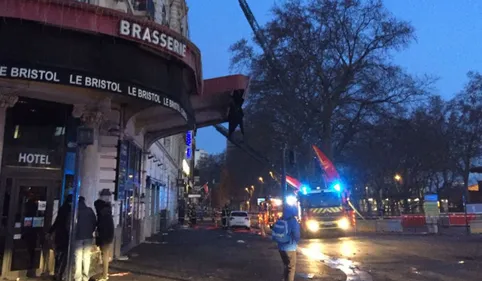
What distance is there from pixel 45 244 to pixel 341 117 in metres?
34.6

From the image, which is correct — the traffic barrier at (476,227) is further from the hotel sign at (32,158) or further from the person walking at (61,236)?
the person walking at (61,236)

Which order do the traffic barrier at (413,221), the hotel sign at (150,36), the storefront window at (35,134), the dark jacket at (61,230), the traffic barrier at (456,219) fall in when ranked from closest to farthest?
the hotel sign at (150,36) → the dark jacket at (61,230) → the storefront window at (35,134) → the traffic barrier at (413,221) → the traffic barrier at (456,219)

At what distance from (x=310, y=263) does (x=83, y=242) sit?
7227mm

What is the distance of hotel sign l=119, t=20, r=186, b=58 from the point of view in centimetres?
1034

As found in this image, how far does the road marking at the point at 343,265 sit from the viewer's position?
38.8 feet

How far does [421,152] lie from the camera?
166ft

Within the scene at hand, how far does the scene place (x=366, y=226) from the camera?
3331cm

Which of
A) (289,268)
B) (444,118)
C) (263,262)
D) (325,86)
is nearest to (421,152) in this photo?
(444,118)

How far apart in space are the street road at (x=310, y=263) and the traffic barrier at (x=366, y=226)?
1306 centimetres

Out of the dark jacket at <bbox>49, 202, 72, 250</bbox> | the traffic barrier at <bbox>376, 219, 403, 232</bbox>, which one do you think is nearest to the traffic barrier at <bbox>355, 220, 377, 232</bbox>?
the traffic barrier at <bbox>376, 219, 403, 232</bbox>

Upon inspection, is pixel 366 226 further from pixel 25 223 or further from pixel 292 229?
pixel 25 223

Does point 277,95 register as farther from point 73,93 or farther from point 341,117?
point 73,93

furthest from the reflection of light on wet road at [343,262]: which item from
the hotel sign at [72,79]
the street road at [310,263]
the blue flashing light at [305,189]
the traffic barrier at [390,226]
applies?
the traffic barrier at [390,226]

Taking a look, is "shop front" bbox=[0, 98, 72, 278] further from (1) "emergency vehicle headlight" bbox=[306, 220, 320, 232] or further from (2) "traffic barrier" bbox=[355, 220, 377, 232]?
(2) "traffic barrier" bbox=[355, 220, 377, 232]
